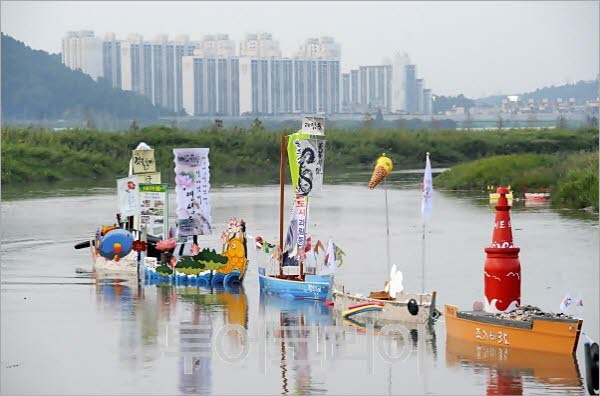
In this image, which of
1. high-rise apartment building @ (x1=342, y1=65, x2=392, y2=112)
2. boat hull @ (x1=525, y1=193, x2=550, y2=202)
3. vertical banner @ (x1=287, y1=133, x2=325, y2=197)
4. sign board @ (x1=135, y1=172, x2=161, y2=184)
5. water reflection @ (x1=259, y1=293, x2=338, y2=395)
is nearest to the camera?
water reflection @ (x1=259, y1=293, x2=338, y2=395)

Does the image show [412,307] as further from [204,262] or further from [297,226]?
[204,262]

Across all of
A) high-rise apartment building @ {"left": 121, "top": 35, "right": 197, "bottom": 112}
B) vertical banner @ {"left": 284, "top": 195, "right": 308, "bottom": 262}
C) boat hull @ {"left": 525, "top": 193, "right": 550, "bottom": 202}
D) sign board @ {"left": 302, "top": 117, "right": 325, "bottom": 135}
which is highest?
high-rise apartment building @ {"left": 121, "top": 35, "right": 197, "bottom": 112}

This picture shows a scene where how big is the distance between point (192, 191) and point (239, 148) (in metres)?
35.7

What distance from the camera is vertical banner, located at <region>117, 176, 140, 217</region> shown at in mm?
23875

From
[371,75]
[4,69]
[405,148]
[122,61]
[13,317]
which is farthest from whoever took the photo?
[371,75]

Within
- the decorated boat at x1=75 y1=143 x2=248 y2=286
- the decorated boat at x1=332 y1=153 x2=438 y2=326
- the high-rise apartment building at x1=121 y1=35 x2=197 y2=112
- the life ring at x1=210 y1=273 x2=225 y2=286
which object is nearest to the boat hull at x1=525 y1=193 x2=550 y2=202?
the decorated boat at x1=75 y1=143 x2=248 y2=286

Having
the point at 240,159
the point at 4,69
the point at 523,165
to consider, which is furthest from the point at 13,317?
the point at 4,69

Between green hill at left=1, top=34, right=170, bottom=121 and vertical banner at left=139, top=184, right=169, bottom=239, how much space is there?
50729 millimetres

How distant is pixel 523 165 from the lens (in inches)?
1687

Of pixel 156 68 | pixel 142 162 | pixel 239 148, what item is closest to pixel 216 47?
pixel 156 68

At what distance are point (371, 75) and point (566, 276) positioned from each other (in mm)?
69442

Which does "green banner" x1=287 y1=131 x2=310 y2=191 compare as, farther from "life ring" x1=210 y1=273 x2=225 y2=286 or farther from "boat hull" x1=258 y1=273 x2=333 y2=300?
"life ring" x1=210 y1=273 x2=225 y2=286

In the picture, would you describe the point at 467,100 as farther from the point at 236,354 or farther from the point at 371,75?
the point at 236,354

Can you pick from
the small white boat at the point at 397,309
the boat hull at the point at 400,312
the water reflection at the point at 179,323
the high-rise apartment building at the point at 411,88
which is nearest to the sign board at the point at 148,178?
the water reflection at the point at 179,323
